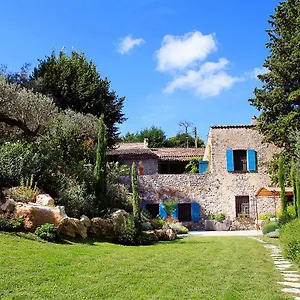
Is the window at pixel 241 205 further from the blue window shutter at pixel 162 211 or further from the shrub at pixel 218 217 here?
the blue window shutter at pixel 162 211

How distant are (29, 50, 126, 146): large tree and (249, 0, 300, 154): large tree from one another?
841 cm

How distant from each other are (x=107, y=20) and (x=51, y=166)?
535 centimetres

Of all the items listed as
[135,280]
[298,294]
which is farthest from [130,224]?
[298,294]

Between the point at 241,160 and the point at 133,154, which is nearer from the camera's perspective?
the point at 241,160

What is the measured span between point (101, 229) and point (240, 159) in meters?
15.0

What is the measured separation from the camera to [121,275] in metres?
5.61

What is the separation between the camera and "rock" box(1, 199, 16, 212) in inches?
363

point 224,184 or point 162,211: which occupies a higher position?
point 224,184

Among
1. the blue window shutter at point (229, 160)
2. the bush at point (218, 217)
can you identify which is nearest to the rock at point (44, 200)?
the bush at point (218, 217)

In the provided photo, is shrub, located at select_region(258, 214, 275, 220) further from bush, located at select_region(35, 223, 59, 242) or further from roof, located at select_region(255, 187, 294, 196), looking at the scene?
bush, located at select_region(35, 223, 59, 242)

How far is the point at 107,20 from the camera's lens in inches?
497

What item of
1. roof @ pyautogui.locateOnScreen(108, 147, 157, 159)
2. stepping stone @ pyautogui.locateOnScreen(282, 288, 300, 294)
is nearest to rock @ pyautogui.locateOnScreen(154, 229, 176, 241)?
stepping stone @ pyautogui.locateOnScreen(282, 288, 300, 294)

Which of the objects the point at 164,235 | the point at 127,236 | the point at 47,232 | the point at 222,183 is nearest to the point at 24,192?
the point at 47,232

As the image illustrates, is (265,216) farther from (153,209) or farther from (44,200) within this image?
(44,200)
